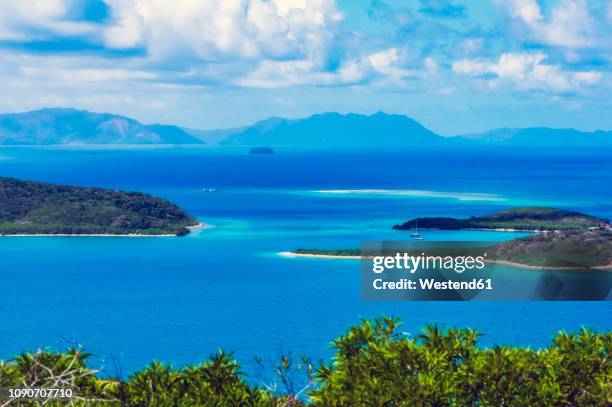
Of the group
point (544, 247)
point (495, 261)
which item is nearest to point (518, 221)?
point (544, 247)

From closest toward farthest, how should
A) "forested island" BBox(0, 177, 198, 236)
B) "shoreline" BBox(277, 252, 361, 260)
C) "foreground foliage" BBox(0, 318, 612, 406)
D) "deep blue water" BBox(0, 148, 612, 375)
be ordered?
1. "foreground foliage" BBox(0, 318, 612, 406)
2. "deep blue water" BBox(0, 148, 612, 375)
3. "shoreline" BBox(277, 252, 361, 260)
4. "forested island" BBox(0, 177, 198, 236)

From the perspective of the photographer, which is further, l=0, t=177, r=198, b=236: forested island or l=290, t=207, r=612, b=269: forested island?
l=0, t=177, r=198, b=236: forested island

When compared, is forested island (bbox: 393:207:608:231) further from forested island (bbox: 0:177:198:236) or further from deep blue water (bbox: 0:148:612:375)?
forested island (bbox: 0:177:198:236)

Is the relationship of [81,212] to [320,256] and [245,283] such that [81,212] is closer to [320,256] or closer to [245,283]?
[320,256]

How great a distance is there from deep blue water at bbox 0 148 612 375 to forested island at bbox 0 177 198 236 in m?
3.03

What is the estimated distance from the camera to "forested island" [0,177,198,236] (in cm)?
8169

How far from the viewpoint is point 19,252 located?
2746 inches

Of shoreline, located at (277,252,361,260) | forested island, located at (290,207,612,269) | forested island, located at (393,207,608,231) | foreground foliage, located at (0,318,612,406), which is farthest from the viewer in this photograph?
forested island, located at (393,207,608,231)

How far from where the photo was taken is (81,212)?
86.5m

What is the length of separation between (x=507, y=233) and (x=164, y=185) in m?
63.7

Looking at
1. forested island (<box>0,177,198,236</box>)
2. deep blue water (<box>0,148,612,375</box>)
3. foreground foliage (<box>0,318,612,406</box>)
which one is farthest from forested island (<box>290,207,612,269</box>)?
foreground foliage (<box>0,318,612,406</box>)

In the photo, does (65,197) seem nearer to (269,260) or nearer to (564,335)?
(269,260)

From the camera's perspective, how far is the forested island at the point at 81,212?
81688mm

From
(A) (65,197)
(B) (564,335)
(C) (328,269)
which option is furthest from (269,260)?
(B) (564,335)
